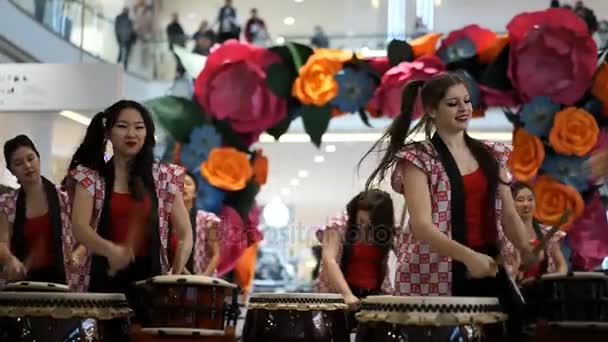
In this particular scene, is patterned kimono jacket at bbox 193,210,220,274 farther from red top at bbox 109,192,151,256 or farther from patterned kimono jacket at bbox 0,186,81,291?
red top at bbox 109,192,151,256

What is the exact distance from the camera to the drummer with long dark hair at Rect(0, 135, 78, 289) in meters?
2.72

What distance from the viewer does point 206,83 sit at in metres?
4.64

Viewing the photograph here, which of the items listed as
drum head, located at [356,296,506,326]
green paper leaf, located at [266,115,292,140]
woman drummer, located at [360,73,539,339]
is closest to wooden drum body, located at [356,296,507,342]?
drum head, located at [356,296,506,326]

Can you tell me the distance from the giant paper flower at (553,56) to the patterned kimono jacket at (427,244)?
212 centimetres

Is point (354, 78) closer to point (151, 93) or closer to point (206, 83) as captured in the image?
point (206, 83)

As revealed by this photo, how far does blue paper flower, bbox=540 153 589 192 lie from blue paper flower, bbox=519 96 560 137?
0.44 ft

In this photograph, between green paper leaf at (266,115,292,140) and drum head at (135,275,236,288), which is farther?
green paper leaf at (266,115,292,140)

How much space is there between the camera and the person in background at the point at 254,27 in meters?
8.21

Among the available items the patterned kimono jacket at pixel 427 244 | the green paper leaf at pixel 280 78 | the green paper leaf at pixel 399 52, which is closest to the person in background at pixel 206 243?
the green paper leaf at pixel 280 78

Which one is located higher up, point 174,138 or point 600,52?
point 600,52

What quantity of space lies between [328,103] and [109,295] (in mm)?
2680

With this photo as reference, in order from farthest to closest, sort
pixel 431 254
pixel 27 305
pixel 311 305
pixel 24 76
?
pixel 24 76 < pixel 311 305 < pixel 431 254 < pixel 27 305

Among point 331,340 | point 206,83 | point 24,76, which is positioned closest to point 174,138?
point 206,83

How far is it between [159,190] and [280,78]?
223 centimetres
